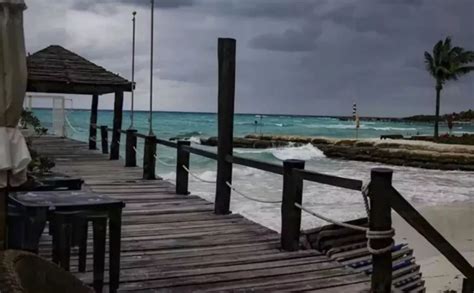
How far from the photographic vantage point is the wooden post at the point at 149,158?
10.2m

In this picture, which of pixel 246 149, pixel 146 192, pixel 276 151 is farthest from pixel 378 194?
pixel 246 149

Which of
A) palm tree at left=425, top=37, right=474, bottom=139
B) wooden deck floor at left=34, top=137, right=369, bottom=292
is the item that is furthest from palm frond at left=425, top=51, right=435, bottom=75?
wooden deck floor at left=34, top=137, right=369, bottom=292

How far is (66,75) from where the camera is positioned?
509 inches

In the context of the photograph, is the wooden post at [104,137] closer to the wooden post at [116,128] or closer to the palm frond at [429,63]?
the wooden post at [116,128]

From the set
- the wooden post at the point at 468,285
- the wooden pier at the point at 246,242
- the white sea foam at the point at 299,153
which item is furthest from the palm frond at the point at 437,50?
the wooden post at the point at 468,285

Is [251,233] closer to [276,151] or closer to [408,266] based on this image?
[408,266]

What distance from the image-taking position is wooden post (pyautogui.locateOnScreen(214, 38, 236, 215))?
662cm

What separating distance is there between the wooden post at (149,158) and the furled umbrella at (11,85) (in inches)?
292

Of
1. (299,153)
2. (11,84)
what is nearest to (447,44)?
(299,153)

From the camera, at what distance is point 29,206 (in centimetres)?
353

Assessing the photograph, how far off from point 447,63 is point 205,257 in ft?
150

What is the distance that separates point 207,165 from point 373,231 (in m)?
27.2

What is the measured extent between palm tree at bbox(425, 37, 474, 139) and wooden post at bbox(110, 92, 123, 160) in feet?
122

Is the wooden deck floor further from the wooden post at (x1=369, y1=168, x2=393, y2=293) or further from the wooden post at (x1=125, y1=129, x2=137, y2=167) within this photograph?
the wooden post at (x1=125, y1=129, x2=137, y2=167)
